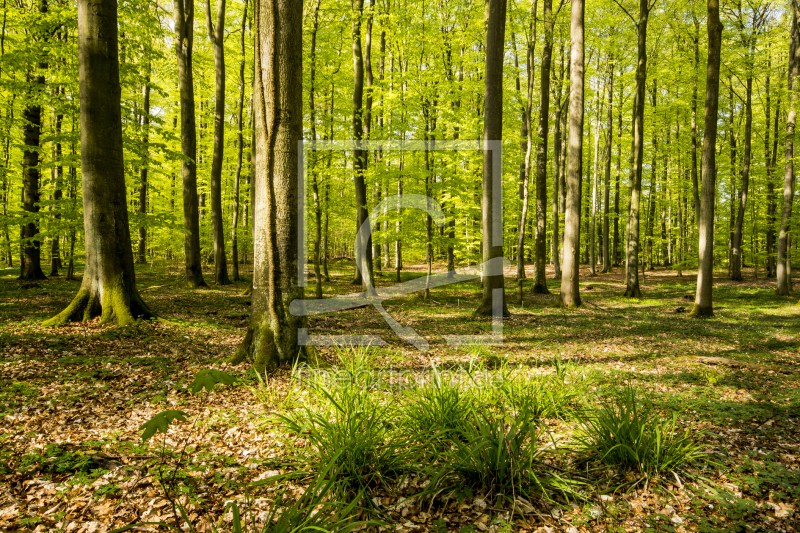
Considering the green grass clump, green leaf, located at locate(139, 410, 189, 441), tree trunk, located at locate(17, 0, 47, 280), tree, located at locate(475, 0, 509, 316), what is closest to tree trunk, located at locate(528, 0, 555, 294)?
tree, located at locate(475, 0, 509, 316)

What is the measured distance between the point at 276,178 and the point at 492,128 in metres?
6.51

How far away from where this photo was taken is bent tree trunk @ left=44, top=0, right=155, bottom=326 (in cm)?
649

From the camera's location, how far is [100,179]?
6523 mm

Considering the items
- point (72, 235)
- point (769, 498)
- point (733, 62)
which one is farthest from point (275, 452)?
point (733, 62)

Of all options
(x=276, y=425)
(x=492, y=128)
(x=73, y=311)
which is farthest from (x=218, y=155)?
(x=276, y=425)

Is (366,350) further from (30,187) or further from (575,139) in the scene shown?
(30,187)

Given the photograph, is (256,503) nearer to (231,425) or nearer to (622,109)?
(231,425)

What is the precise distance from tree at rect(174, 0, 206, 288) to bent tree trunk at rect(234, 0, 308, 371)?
8712 millimetres

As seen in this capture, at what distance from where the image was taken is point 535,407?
3859mm

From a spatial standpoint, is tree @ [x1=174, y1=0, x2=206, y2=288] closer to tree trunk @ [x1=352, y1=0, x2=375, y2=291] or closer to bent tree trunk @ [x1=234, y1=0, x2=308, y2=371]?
tree trunk @ [x1=352, y1=0, x2=375, y2=291]

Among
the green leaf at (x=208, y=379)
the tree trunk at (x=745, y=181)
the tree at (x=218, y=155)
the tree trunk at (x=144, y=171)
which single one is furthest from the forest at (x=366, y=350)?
the tree trunk at (x=745, y=181)

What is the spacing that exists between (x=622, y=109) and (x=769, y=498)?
25.2m

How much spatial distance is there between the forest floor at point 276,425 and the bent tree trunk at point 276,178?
55 cm

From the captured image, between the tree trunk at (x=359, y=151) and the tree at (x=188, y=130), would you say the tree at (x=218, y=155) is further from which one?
the tree trunk at (x=359, y=151)
